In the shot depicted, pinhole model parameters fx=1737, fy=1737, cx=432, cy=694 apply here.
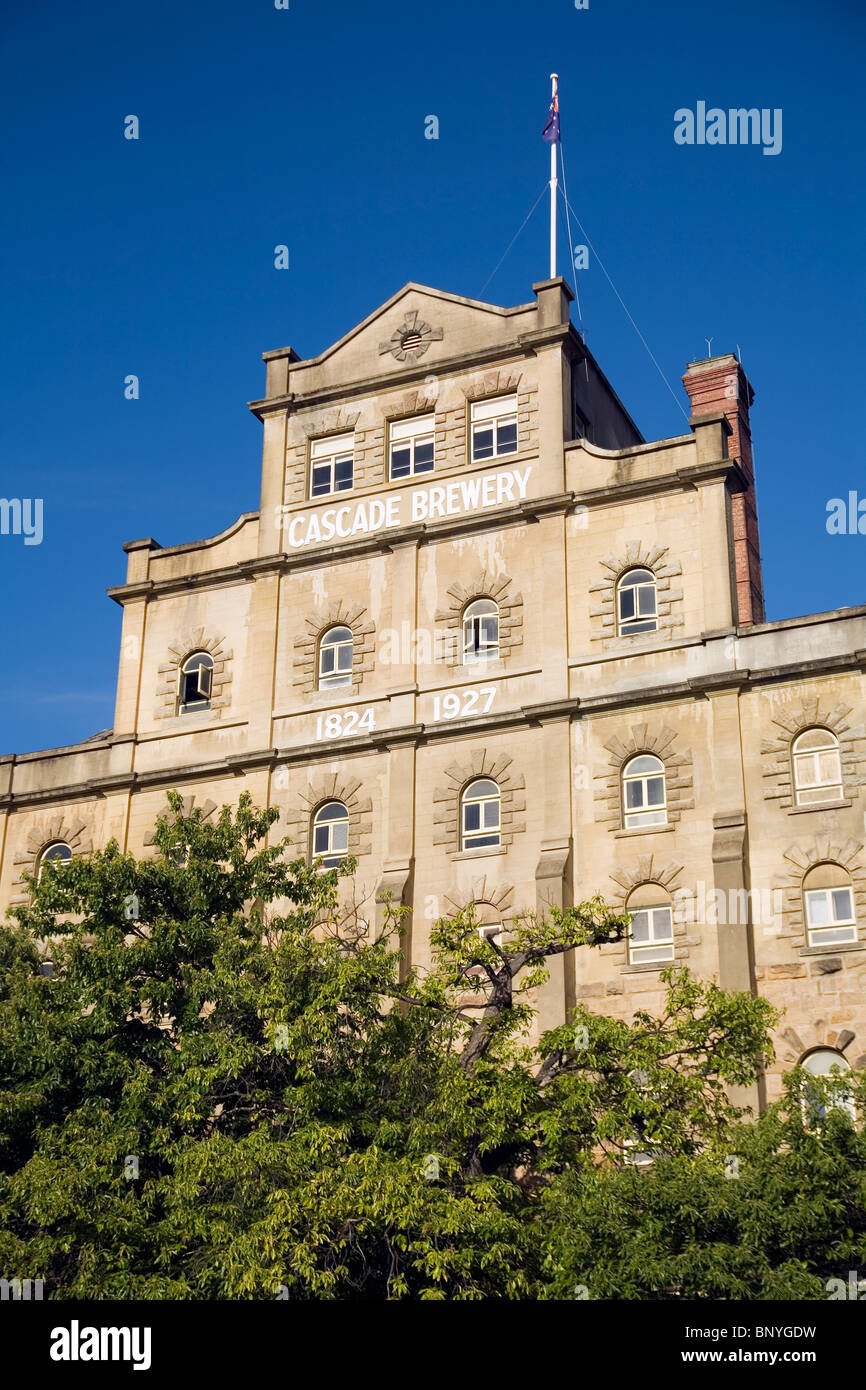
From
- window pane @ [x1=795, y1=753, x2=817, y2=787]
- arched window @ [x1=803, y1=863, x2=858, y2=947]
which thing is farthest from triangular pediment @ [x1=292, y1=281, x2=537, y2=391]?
arched window @ [x1=803, y1=863, x2=858, y2=947]

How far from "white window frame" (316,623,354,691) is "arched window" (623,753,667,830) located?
291 inches

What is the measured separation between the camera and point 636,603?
3691 centimetres

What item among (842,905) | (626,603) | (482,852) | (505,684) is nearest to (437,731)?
(505,684)

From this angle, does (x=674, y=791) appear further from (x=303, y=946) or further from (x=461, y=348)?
(x=461, y=348)

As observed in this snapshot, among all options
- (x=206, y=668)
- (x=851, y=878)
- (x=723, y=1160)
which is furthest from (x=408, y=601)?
(x=723, y=1160)

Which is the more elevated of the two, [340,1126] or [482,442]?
[482,442]

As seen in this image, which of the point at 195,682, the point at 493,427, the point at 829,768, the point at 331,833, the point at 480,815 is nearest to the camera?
the point at 829,768

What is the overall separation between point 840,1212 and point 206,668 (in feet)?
75.4

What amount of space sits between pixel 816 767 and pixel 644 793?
11.5ft

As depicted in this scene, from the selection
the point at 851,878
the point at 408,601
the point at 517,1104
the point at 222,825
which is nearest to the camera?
the point at 517,1104

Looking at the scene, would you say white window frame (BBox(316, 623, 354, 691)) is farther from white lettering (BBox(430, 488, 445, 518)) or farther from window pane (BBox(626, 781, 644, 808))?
window pane (BBox(626, 781, 644, 808))

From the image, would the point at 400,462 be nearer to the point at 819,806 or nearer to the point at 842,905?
the point at 819,806
